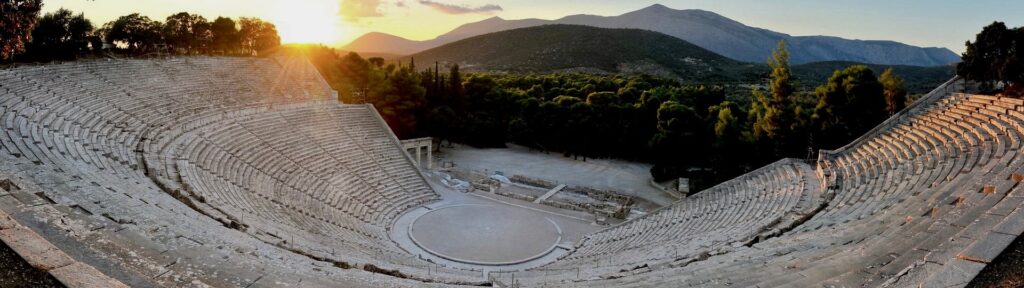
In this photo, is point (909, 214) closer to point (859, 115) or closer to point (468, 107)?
point (859, 115)

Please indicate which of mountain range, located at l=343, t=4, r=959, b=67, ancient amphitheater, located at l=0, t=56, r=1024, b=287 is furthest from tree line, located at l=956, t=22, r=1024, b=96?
mountain range, located at l=343, t=4, r=959, b=67

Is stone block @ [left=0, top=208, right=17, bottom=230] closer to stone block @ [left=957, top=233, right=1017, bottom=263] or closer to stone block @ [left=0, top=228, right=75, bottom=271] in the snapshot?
stone block @ [left=0, top=228, right=75, bottom=271]

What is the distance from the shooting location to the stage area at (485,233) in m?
18.4

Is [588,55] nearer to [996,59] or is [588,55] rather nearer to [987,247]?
[996,59]

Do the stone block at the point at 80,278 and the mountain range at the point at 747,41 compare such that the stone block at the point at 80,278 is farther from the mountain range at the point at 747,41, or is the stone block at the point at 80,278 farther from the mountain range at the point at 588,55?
the mountain range at the point at 747,41

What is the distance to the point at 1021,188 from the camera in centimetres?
994

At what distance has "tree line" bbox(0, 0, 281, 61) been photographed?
28.1 m

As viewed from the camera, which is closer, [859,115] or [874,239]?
[874,239]

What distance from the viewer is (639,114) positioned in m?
36.6

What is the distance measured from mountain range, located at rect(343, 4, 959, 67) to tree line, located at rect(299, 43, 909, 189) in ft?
332

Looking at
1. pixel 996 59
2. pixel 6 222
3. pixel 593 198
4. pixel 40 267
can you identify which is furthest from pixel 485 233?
pixel 996 59

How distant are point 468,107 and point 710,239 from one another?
31154mm

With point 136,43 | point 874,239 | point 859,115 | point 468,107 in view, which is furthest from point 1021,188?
point 136,43

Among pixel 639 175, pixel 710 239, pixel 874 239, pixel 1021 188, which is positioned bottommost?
pixel 639 175
